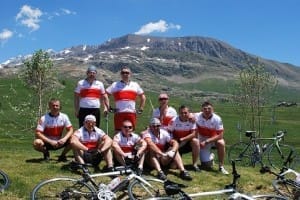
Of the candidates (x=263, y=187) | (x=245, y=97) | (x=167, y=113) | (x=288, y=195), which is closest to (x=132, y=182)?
(x=288, y=195)

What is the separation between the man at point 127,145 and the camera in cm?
1357

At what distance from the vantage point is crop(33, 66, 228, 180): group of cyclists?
538 inches

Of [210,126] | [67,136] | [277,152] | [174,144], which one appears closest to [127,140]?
[174,144]

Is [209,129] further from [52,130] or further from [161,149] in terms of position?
[52,130]

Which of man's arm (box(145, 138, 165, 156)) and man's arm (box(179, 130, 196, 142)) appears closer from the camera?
man's arm (box(145, 138, 165, 156))

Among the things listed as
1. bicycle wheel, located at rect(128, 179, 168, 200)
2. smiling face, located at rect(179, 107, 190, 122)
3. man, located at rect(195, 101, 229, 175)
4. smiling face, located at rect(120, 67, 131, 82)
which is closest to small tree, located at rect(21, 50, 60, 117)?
man, located at rect(195, 101, 229, 175)

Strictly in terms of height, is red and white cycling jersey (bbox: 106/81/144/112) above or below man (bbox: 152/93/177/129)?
above

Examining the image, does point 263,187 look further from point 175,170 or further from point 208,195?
point 208,195

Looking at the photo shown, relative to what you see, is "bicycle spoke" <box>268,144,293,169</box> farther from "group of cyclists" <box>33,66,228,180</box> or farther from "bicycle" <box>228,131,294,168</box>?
"group of cyclists" <box>33,66,228,180</box>

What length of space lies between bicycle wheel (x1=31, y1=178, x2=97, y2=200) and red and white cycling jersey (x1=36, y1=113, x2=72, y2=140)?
3.75 metres

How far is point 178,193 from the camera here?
9.73 meters

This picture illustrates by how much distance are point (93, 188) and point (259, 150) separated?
10.4 metres

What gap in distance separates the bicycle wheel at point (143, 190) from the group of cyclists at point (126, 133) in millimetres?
2194

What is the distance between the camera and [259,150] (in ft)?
63.8
